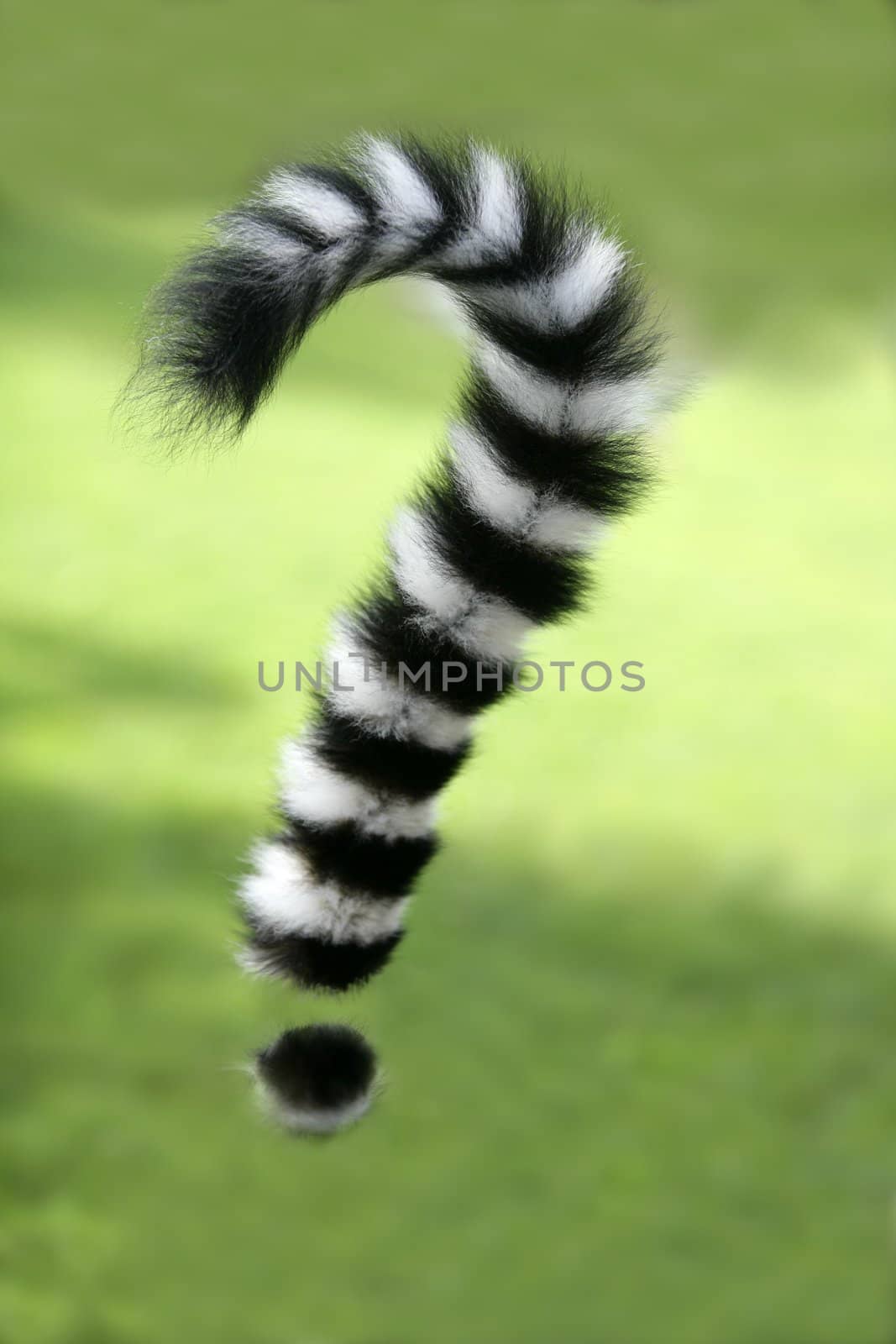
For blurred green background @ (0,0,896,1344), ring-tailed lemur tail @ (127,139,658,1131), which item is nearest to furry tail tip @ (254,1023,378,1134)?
ring-tailed lemur tail @ (127,139,658,1131)

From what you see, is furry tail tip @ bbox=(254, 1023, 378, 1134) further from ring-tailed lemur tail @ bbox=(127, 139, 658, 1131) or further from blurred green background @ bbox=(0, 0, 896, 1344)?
blurred green background @ bbox=(0, 0, 896, 1344)

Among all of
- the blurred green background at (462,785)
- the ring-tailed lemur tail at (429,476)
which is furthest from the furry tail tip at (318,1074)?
the blurred green background at (462,785)

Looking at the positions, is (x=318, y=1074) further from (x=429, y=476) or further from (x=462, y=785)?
(x=462, y=785)

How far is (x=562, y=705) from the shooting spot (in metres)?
2.28

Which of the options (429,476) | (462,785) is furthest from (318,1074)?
(462,785)

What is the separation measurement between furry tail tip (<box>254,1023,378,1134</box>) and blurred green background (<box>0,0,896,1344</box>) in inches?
6.6

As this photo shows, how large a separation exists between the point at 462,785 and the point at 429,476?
140 centimetres

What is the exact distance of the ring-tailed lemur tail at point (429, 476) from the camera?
22.5 inches

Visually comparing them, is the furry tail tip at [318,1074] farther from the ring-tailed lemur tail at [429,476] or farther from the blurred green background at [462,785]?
the blurred green background at [462,785]

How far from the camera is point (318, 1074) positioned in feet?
2.16

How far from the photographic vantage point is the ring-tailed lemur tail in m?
0.57

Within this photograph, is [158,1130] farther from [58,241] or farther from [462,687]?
[58,241]

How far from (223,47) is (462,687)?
3540mm

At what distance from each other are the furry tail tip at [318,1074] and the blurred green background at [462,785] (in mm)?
169
